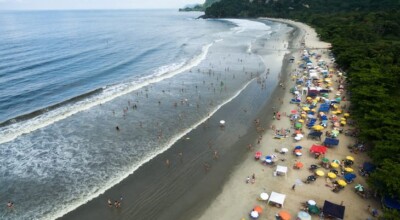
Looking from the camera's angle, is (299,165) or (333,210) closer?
(333,210)

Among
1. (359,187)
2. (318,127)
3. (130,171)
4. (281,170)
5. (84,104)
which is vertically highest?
(318,127)

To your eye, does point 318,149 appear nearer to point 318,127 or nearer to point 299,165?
point 299,165

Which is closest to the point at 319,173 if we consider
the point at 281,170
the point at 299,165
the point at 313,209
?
the point at 299,165

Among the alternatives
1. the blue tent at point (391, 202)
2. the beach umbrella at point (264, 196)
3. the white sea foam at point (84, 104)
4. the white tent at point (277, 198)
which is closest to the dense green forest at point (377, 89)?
the blue tent at point (391, 202)

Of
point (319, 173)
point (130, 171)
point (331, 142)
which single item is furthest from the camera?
point (331, 142)

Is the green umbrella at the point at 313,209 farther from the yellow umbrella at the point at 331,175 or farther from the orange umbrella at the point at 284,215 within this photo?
the yellow umbrella at the point at 331,175

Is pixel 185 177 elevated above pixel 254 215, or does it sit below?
below

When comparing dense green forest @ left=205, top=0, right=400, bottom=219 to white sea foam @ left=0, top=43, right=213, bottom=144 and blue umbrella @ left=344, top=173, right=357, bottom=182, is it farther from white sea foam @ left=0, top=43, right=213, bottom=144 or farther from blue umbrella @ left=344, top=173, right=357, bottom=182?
white sea foam @ left=0, top=43, right=213, bottom=144

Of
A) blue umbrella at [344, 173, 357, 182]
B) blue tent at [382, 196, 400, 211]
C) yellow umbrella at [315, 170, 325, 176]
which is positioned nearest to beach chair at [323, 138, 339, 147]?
blue umbrella at [344, 173, 357, 182]
